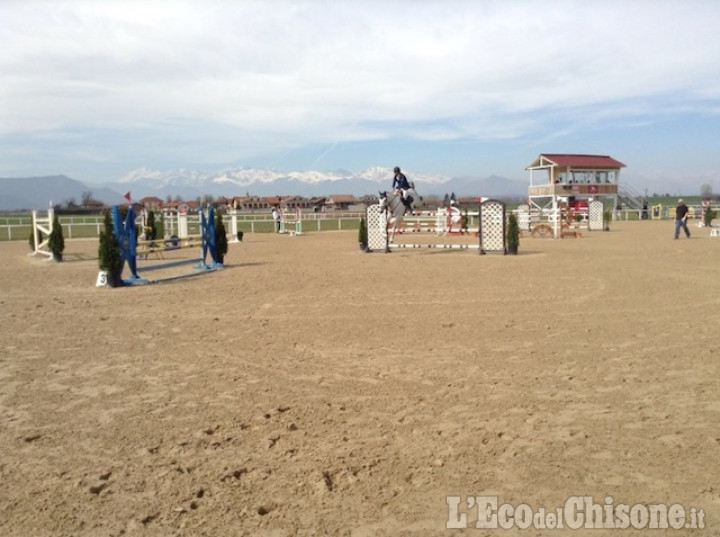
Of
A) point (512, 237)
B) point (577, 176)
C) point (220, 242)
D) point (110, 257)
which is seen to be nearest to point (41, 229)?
point (220, 242)

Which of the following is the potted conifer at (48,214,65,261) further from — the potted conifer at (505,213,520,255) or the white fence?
the potted conifer at (505,213,520,255)

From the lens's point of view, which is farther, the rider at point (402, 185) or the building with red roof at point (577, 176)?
the building with red roof at point (577, 176)

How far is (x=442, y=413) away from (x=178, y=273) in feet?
34.4

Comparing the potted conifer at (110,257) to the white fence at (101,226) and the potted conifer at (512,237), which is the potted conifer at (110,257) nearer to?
the potted conifer at (512,237)

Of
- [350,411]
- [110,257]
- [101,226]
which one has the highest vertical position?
[101,226]

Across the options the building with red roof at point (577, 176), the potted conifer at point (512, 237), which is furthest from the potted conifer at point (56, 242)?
the building with red roof at point (577, 176)

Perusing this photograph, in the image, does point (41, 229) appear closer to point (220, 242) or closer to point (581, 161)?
point (220, 242)

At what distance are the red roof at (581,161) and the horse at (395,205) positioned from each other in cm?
3023

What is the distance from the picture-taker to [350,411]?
14.6 feet

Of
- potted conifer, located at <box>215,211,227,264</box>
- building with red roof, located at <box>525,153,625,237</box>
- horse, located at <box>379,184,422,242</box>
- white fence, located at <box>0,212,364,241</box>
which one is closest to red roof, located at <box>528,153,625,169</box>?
building with red roof, located at <box>525,153,625,237</box>

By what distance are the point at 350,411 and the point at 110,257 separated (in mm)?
8465

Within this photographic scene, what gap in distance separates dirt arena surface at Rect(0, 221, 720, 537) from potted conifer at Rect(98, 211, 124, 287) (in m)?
2.04

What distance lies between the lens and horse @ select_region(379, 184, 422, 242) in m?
18.2

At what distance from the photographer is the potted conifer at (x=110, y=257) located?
11406mm
